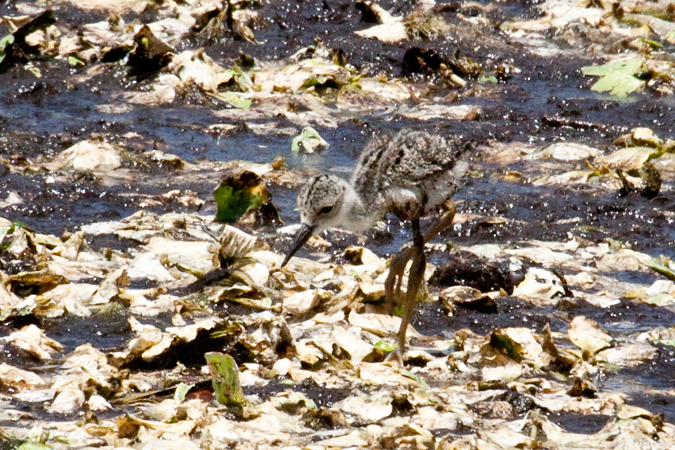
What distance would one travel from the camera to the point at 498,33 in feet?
35.3

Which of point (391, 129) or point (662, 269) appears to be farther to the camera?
point (391, 129)

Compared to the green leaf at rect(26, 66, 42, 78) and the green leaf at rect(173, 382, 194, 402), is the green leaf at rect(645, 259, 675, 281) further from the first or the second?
the green leaf at rect(26, 66, 42, 78)

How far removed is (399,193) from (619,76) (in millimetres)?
5331

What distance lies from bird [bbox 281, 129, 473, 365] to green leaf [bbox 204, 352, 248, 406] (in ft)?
3.39

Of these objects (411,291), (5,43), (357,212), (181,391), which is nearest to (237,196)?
(357,212)

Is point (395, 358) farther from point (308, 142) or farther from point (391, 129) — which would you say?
point (391, 129)

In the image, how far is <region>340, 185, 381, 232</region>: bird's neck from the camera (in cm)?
513

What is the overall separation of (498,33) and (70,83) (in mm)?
4835

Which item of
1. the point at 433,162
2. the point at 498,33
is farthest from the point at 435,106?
the point at 433,162

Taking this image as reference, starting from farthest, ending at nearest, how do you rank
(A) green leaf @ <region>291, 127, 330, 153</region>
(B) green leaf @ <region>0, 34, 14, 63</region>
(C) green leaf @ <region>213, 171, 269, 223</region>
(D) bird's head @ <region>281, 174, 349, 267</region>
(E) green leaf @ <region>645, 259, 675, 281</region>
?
1. (B) green leaf @ <region>0, 34, 14, 63</region>
2. (A) green leaf @ <region>291, 127, 330, 153</region>
3. (C) green leaf @ <region>213, 171, 269, 223</region>
4. (E) green leaf @ <region>645, 259, 675, 281</region>
5. (D) bird's head @ <region>281, 174, 349, 267</region>

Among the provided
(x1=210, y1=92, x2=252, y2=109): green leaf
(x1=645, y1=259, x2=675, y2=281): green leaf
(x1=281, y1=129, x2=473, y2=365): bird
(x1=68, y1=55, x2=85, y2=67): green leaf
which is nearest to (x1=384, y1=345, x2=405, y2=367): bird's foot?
(x1=281, y1=129, x2=473, y2=365): bird

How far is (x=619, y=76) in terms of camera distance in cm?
935

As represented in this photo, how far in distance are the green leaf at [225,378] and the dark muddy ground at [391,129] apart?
0.87 metres

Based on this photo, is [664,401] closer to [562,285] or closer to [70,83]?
[562,285]
